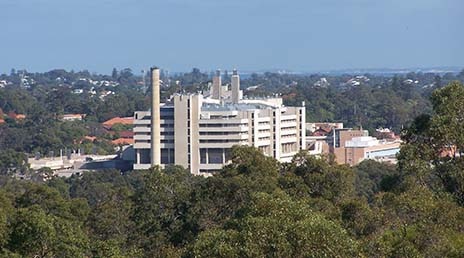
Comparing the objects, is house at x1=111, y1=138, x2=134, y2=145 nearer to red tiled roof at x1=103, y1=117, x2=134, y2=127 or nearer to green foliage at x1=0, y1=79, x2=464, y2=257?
red tiled roof at x1=103, y1=117, x2=134, y2=127

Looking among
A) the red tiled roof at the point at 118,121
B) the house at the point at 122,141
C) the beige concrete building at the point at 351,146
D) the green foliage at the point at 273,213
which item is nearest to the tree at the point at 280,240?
the green foliage at the point at 273,213

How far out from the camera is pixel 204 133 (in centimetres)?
6900

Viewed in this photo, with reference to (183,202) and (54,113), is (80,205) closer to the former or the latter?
(183,202)

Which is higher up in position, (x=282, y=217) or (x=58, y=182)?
(x=282, y=217)

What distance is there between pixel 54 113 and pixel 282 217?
8469 centimetres

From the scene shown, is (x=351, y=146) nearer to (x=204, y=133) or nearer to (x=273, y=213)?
(x=204, y=133)

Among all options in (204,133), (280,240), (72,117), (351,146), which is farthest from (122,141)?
(280,240)

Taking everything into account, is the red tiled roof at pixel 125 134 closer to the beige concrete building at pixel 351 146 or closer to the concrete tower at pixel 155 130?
the beige concrete building at pixel 351 146

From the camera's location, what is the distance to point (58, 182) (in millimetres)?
59688

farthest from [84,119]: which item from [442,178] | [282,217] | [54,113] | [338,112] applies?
[282,217]

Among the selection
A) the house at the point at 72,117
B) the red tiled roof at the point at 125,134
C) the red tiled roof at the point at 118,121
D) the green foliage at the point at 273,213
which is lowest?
the red tiled roof at the point at 125,134

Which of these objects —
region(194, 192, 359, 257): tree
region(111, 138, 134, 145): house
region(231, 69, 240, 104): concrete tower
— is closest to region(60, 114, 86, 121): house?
region(111, 138, 134, 145): house

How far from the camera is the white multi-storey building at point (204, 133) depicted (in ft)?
225

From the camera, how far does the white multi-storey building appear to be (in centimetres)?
6862
